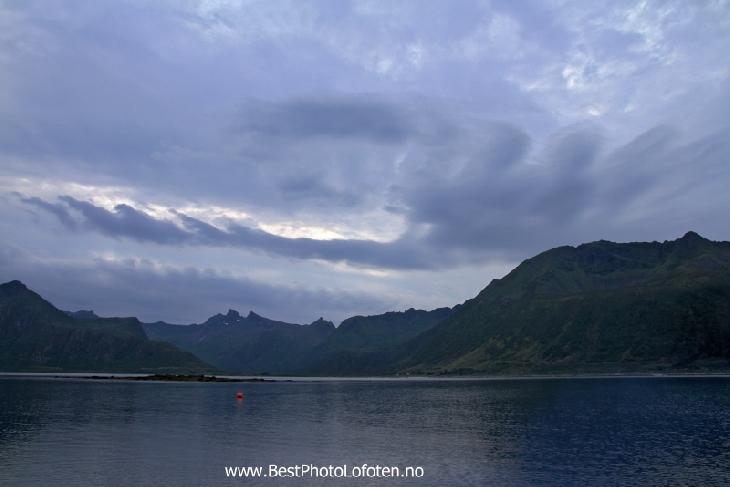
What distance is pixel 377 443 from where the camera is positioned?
7312cm

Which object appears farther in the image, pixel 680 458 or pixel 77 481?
pixel 680 458

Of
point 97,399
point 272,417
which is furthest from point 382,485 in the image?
point 97,399

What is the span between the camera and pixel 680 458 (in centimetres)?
6175

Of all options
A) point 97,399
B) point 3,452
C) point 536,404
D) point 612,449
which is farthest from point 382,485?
point 97,399

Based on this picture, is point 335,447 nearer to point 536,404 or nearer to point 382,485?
point 382,485

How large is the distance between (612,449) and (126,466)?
52.1 m

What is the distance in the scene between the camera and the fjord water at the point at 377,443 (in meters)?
53.2

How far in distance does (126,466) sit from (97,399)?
98980 mm

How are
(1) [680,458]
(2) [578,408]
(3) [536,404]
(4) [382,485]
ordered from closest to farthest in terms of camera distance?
1. (4) [382,485]
2. (1) [680,458]
3. (2) [578,408]
4. (3) [536,404]

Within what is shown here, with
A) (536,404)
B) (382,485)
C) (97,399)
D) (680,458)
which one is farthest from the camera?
(97,399)

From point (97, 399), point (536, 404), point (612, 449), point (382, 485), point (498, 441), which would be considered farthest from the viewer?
point (97, 399)

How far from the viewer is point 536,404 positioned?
13288 centimetres

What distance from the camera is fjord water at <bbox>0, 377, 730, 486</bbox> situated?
5316 cm

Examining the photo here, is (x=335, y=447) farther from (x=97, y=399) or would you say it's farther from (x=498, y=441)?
(x=97, y=399)
